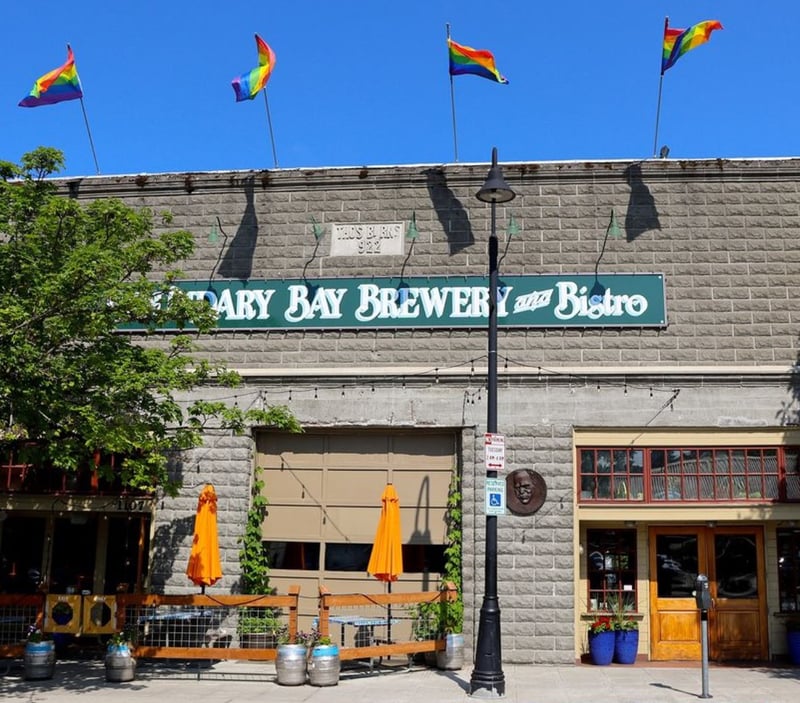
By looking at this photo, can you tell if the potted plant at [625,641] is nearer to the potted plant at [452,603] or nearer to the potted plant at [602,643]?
the potted plant at [602,643]

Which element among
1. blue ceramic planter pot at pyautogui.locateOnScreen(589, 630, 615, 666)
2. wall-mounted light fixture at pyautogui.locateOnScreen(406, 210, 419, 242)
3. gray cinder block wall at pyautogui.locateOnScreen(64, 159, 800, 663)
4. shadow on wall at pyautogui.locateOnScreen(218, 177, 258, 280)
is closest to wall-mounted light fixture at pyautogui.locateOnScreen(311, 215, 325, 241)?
gray cinder block wall at pyautogui.locateOnScreen(64, 159, 800, 663)

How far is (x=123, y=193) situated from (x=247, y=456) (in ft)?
18.8

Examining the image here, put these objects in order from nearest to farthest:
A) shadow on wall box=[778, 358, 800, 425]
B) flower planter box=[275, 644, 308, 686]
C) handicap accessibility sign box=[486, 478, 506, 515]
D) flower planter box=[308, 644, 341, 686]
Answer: handicap accessibility sign box=[486, 478, 506, 515]
flower planter box=[308, 644, 341, 686]
flower planter box=[275, 644, 308, 686]
shadow on wall box=[778, 358, 800, 425]

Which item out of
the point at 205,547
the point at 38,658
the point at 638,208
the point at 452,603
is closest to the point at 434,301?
the point at 638,208

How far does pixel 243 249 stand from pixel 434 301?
3720 millimetres

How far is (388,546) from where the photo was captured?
14.3 m

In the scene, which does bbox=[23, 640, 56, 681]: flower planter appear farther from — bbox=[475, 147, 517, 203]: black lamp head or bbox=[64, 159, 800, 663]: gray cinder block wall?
bbox=[475, 147, 517, 203]: black lamp head

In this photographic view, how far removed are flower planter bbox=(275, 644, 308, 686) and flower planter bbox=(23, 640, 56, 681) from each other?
3327 millimetres

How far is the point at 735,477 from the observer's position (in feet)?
50.1

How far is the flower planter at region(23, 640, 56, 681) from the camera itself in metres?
13.2

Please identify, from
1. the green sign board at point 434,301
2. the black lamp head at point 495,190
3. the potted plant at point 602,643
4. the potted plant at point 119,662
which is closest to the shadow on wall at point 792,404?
the green sign board at point 434,301

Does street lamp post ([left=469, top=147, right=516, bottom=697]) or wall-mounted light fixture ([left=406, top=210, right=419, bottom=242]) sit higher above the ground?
wall-mounted light fixture ([left=406, top=210, right=419, bottom=242])

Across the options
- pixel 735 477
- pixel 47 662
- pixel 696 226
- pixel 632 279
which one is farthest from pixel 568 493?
pixel 47 662

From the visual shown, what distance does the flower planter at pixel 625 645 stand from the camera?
1491cm
